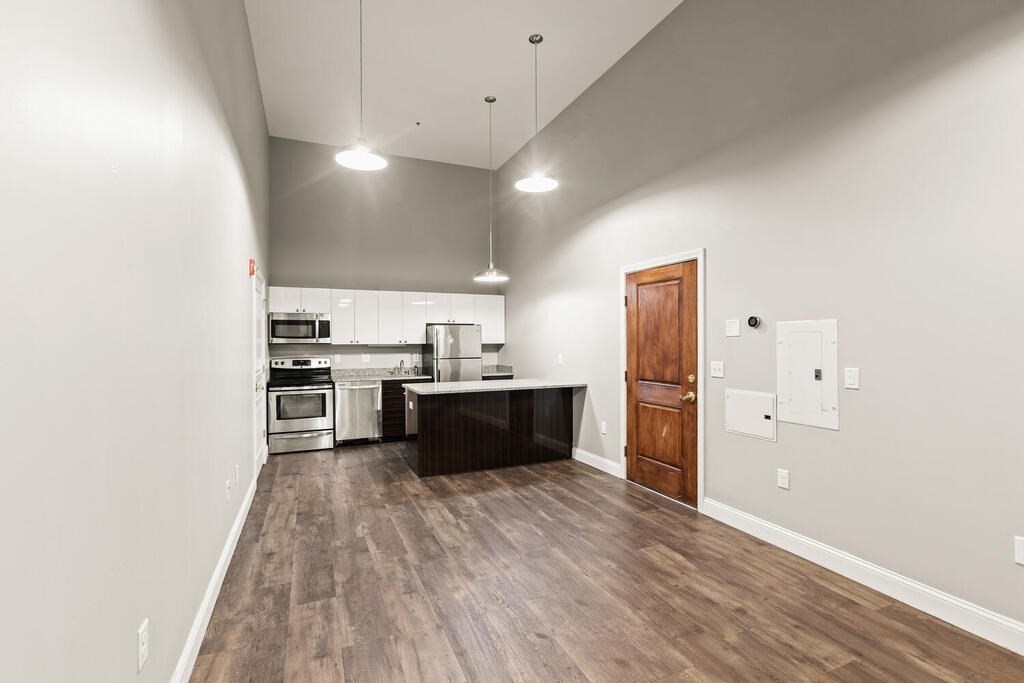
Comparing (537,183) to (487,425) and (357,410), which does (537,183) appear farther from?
(357,410)

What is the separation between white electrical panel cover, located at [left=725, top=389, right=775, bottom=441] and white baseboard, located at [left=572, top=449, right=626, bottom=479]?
1.42m

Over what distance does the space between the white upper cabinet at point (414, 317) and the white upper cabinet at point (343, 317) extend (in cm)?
70

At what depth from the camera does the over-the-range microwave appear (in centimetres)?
601

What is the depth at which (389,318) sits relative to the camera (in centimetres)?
673

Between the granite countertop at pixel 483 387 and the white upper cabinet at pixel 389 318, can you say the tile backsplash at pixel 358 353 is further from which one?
the granite countertop at pixel 483 387

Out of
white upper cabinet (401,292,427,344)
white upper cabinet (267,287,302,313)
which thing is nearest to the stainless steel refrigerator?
white upper cabinet (401,292,427,344)

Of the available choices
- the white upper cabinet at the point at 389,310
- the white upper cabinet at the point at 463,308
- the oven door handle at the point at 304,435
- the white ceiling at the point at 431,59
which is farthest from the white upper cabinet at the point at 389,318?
the white ceiling at the point at 431,59

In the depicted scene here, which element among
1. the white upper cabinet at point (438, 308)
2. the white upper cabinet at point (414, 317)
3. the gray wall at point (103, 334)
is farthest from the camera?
the white upper cabinet at point (438, 308)

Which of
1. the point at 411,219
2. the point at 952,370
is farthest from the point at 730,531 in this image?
the point at 411,219

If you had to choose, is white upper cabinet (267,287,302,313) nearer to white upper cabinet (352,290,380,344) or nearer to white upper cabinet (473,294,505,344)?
white upper cabinet (352,290,380,344)

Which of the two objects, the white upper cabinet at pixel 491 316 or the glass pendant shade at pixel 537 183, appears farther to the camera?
the white upper cabinet at pixel 491 316

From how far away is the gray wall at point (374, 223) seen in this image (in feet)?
21.4

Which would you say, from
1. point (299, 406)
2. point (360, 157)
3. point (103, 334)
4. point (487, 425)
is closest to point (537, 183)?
point (360, 157)

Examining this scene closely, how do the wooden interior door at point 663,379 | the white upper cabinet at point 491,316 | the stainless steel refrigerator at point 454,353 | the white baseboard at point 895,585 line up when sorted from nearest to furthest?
the white baseboard at point 895,585, the wooden interior door at point 663,379, the stainless steel refrigerator at point 454,353, the white upper cabinet at point 491,316
